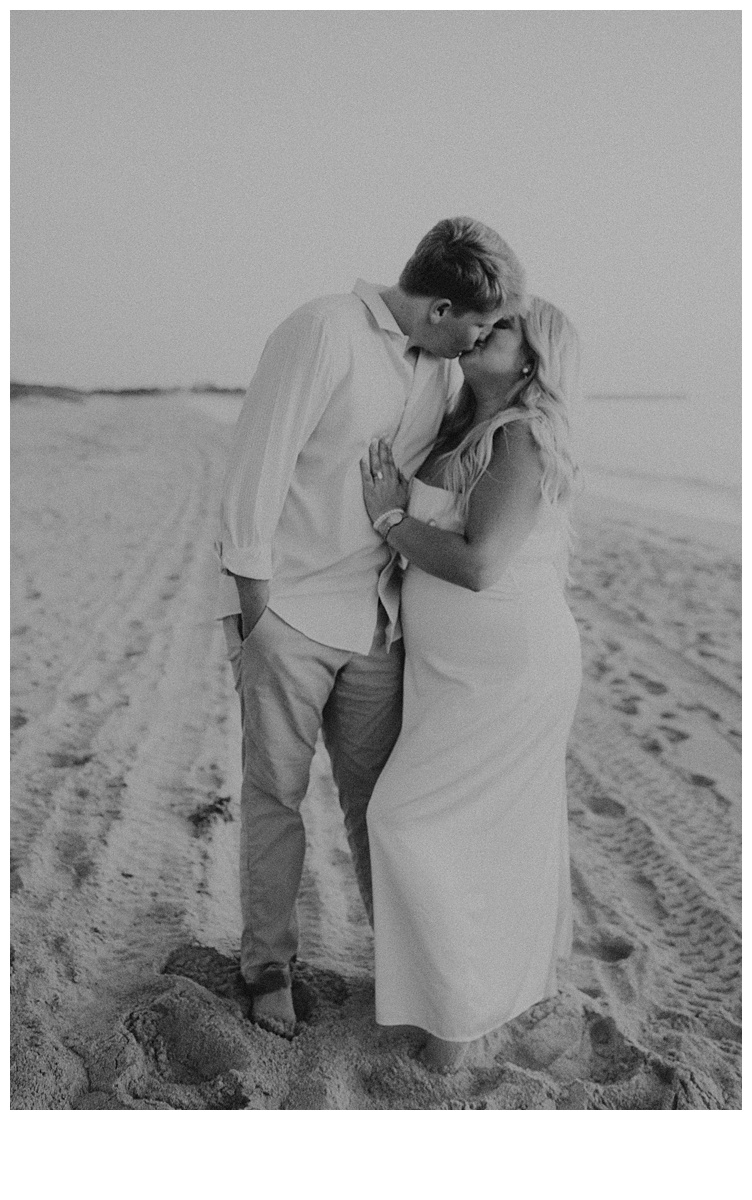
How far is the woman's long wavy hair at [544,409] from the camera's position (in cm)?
203

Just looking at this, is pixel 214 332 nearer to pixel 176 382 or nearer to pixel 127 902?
pixel 176 382

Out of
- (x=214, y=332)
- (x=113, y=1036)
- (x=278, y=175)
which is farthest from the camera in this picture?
(x=214, y=332)

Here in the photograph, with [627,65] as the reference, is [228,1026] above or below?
below

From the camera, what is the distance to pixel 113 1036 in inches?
90.9

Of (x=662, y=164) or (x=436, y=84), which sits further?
(x=662, y=164)

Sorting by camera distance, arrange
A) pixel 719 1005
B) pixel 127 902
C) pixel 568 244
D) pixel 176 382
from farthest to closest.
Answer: pixel 176 382, pixel 568 244, pixel 127 902, pixel 719 1005

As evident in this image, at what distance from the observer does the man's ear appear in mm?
2053

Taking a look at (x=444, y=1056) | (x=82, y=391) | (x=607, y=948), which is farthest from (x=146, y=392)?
(x=444, y=1056)

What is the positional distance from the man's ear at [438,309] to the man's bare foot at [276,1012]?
4.39 feet

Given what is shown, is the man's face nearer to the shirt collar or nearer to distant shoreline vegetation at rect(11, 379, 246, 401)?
the shirt collar

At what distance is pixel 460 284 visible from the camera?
2.00m

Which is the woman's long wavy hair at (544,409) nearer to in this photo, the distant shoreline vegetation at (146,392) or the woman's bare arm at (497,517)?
the woman's bare arm at (497,517)

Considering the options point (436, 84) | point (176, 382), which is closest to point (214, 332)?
point (176, 382)

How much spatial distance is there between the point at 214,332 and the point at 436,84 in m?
2.38
